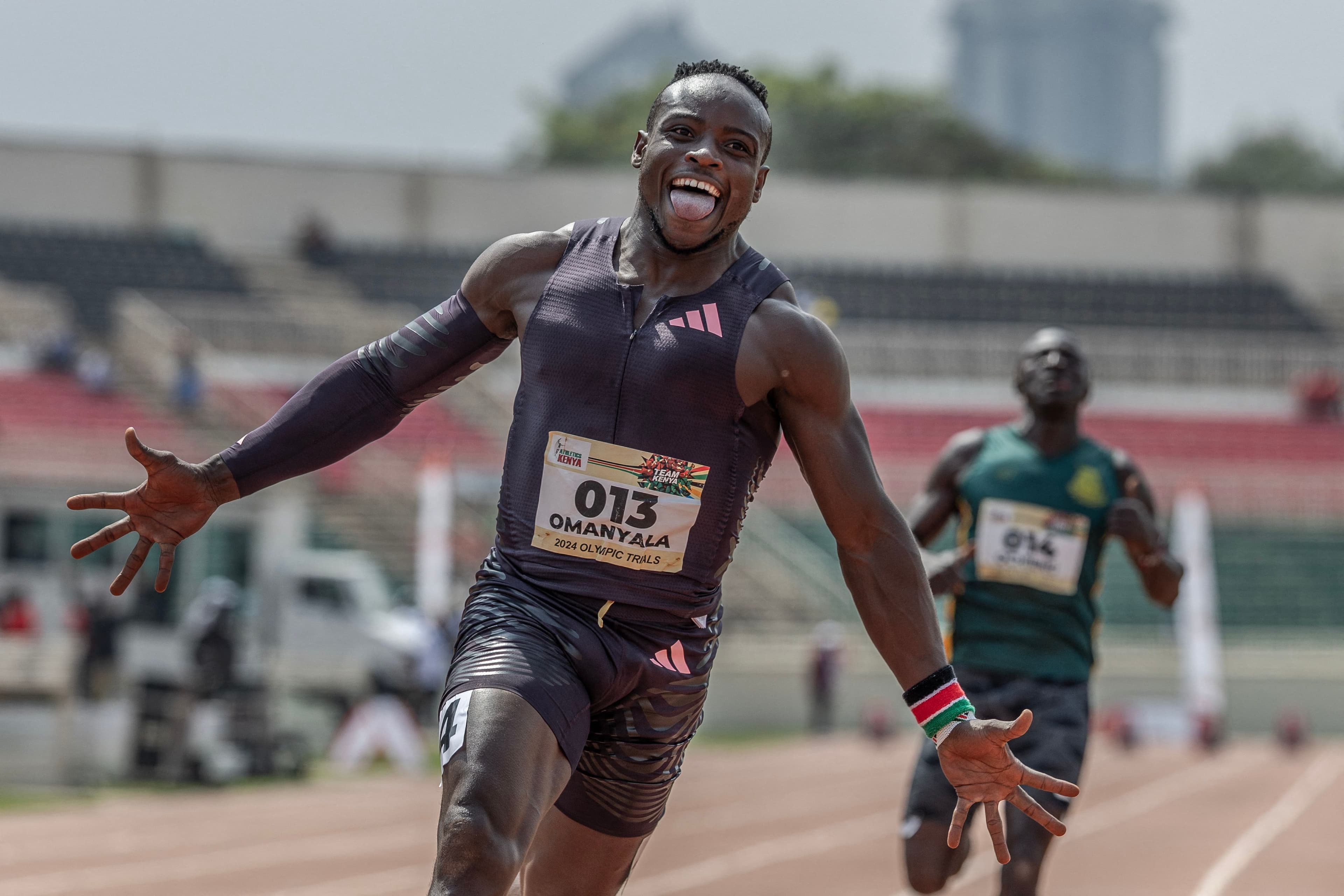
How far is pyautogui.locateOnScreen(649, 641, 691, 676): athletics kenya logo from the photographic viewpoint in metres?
3.75

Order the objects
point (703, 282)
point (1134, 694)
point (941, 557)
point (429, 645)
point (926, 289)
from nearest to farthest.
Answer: point (703, 282), point (941, 557), point (429, 645), point (1134, 694), point (926, 289)

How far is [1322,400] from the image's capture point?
113 feet

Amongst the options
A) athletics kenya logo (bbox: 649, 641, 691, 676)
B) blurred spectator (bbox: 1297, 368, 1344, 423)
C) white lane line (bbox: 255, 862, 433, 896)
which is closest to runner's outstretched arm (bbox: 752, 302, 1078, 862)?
athletics kenya logo (bbox: 649, 641, 691, 676)

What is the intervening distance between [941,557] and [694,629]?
2.48 meters

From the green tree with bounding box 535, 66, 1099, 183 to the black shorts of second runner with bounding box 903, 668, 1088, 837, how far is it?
60920 mm

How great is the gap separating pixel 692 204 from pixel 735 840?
356 inches

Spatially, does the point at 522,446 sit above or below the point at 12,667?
above

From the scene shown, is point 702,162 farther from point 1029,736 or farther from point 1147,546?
point 1147,546

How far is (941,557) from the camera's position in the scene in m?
→ 6.16

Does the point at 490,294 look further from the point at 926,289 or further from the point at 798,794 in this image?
the point at 926,289

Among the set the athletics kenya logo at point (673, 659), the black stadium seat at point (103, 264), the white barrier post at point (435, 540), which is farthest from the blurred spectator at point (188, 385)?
the athletics kenya logo at point (673, 659)

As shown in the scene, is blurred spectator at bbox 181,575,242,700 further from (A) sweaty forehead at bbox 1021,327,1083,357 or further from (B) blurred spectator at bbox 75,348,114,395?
(B) blurred spectator at bbox 75,348,114,395

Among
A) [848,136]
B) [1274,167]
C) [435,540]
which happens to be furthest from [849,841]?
[1274,167]

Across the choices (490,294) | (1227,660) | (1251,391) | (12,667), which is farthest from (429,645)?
(1251,391)
